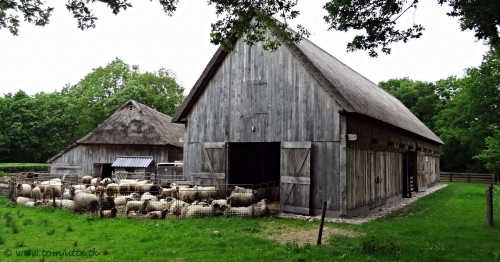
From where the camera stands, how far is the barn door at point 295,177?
14.8 meters

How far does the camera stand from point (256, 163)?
21.4 meters

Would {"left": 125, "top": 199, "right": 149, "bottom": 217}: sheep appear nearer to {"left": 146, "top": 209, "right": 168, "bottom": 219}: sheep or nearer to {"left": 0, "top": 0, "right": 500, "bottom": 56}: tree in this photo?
{"left": 146, "top": 209, "right": 168, "bottom": 219}: sheep

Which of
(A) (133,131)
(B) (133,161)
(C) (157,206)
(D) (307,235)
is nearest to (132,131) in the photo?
(A) (133,131)

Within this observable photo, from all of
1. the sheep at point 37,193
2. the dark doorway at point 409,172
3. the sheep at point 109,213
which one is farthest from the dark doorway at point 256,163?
the sheep at point 37,193

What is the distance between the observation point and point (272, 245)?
957cm

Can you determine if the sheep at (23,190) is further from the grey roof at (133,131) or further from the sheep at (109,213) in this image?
the grey roof at (133,131)

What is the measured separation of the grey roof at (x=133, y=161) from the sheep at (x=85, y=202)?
1169cm

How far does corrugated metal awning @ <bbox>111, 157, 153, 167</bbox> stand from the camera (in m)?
26.6

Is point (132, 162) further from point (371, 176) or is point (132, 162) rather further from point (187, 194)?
point (371, 176)

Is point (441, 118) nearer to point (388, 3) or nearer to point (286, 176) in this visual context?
point (286, 176)

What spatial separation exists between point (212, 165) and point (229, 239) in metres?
7.39

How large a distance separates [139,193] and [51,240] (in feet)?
21.9

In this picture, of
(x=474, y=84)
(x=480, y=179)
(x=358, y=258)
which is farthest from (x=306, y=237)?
(x=480, y=179)

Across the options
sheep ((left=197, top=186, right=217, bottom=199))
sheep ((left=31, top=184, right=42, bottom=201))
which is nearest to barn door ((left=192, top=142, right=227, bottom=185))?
sheep ((left=197, top=186, right=217, bottom=199))
